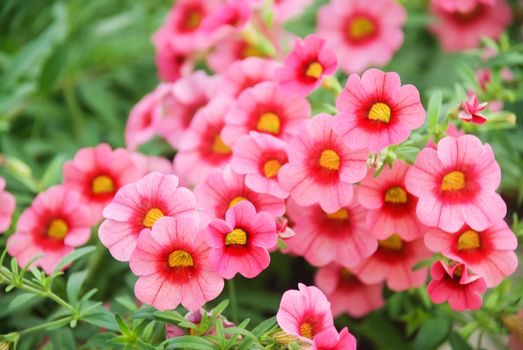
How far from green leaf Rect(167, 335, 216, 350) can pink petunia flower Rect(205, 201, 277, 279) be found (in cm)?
10

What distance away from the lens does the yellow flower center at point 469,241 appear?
0.99 m

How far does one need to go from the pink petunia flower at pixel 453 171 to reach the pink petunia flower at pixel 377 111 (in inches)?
2.1

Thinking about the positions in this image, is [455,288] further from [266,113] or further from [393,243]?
[266,113]

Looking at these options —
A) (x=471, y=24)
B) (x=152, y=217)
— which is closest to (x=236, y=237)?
(x=152, y=217)

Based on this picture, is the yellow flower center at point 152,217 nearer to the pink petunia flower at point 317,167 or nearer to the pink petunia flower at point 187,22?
the pink petunia flower at point 317,167

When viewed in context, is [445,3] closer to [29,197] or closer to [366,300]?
[366,300]

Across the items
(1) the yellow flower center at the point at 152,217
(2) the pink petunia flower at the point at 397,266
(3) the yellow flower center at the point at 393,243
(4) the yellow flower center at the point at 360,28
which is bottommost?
(2) the pink petunia flower at the point at 397,266

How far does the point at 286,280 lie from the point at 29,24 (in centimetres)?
95

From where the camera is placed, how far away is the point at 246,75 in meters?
1.22

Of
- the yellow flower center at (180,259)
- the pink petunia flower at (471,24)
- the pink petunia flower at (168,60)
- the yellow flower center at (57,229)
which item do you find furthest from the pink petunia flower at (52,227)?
the pink petunia flower at (471,24)

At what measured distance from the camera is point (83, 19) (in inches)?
65.4

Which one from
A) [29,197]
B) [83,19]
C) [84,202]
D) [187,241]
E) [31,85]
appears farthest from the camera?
[83,19]

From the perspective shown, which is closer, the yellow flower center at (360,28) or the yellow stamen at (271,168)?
the yellow stamen at (271,168)

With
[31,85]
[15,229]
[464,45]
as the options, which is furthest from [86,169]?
[464,45]
